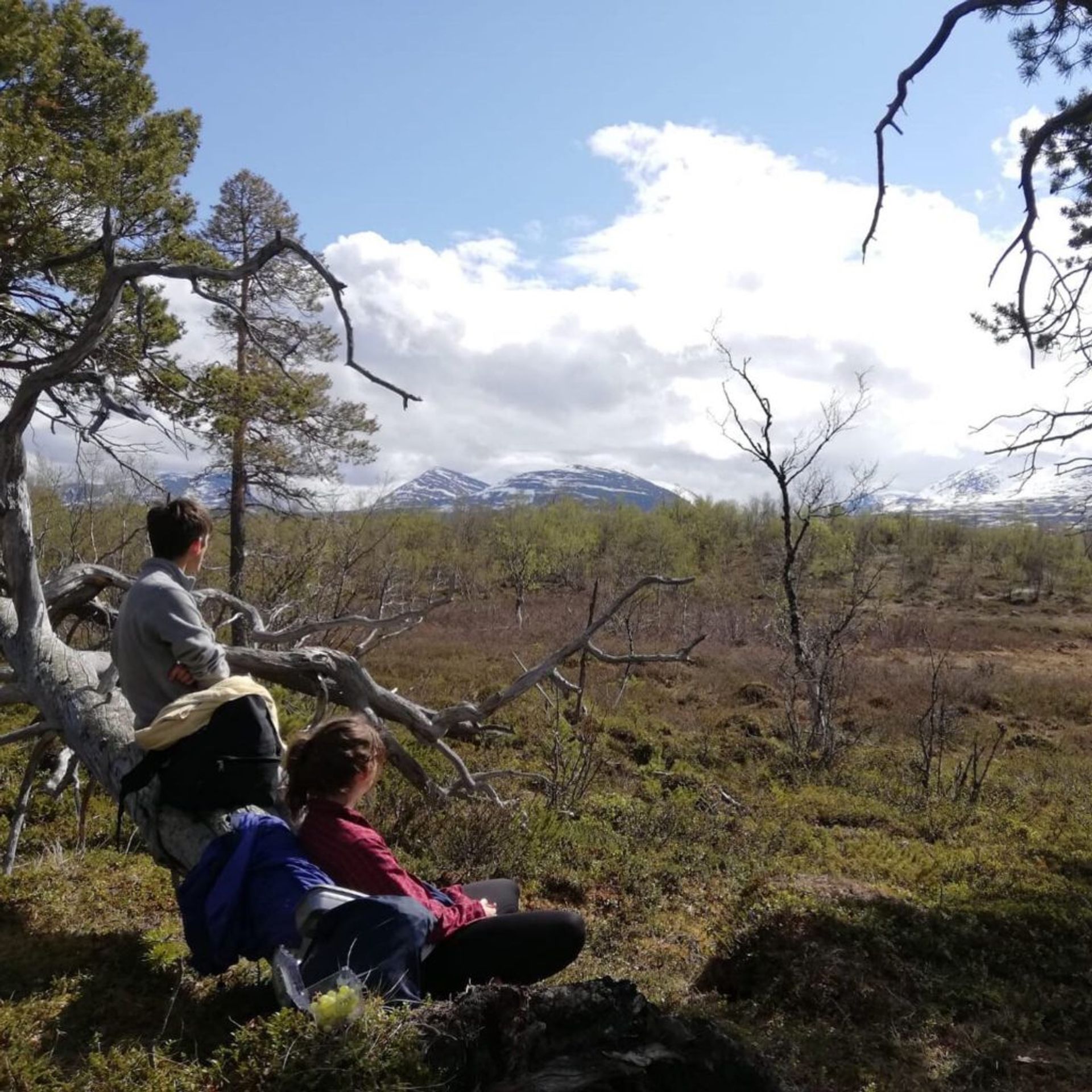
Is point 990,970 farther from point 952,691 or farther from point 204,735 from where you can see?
A: point 952,691

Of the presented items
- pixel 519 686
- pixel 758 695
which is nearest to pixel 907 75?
pixel 519 686

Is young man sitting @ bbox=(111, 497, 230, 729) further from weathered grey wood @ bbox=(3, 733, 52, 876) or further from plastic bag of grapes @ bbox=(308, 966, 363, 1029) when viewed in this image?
weathered grey wood @ bbox=(3, 733, 52, 876)

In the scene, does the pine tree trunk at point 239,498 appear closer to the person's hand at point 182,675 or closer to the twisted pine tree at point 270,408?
the twisted pine tree at point 270,408

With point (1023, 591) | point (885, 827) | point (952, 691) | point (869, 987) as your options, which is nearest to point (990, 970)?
point (869, 987)

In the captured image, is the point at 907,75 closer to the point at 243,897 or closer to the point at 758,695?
the point at 243,897

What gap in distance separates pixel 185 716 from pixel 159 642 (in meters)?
0.35

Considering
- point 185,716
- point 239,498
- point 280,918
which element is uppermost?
point 239,498

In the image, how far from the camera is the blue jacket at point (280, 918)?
2326mm

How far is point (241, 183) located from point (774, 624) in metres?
14.5

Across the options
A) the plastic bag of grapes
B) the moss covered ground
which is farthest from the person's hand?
the plastic bag of grapes

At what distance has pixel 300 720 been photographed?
8352 millimetres

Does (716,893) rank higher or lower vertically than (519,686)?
lower

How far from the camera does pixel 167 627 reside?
2.76 m

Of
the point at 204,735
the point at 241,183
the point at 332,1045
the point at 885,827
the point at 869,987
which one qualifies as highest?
the point at 241,183
